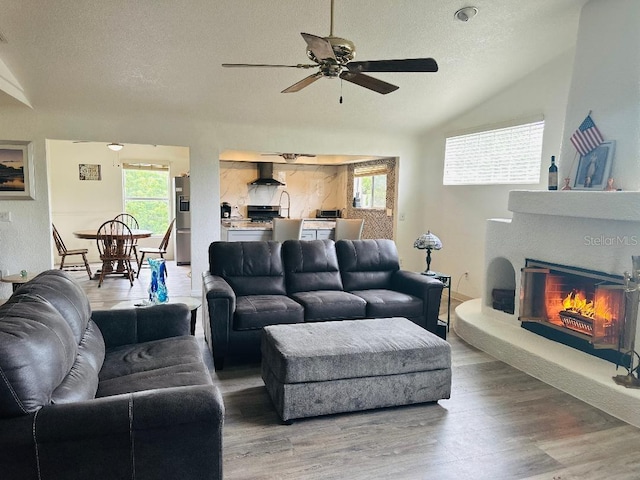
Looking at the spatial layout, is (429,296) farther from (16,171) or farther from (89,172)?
(89,172)

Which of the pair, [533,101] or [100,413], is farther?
[533,101]

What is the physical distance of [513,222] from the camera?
4.07 meters

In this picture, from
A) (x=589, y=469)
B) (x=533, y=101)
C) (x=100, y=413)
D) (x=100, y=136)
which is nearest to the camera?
(x=100, y=413)

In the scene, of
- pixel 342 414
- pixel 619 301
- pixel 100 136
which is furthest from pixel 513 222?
pixel 100 136

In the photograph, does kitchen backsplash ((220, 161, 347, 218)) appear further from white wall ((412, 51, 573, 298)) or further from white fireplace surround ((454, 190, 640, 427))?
white fireplace surround ((454, 190, 640, 427))

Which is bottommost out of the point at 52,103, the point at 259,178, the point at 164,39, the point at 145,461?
the point at 145,461

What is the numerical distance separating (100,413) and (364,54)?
3762mm

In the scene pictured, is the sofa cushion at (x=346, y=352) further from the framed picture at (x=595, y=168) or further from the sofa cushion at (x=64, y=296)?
the framed picture at (x=595, y=168)

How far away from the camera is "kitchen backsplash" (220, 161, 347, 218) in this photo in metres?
8.35

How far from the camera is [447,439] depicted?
2.50 meters

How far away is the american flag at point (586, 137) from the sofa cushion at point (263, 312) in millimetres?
2695

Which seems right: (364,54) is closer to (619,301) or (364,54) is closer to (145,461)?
(619,301)

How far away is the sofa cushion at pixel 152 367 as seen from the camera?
6.93 ft

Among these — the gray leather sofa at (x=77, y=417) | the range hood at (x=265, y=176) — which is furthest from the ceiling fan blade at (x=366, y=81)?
the range hood at (x=265, y=176)
